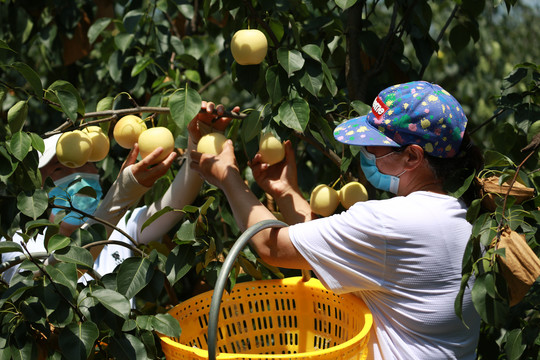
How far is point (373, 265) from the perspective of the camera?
4.63 ft

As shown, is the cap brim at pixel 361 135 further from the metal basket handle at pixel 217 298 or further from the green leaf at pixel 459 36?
the green leaf at pixel 459 36

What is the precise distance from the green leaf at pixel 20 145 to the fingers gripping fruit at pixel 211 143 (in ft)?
1.49

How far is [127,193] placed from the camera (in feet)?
5.81

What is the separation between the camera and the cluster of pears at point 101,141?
5.57 feet

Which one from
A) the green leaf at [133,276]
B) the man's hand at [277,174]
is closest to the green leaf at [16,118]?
the green leaf at [133,276]

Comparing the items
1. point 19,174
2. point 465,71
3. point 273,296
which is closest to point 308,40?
point 273,296

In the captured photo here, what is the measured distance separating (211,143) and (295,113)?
254 millimetres

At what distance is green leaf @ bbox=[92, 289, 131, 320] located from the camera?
1.39 metres

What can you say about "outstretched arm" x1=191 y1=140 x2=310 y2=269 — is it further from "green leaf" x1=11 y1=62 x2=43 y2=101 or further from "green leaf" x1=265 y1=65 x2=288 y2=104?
"green leaf" x1=11 y1=62 x2=43 y2=101

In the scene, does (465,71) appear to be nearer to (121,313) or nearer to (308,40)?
(308,40)

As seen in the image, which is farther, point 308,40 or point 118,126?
point 308,40

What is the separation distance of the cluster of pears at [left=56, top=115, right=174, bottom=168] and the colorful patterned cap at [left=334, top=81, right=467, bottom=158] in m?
0.51

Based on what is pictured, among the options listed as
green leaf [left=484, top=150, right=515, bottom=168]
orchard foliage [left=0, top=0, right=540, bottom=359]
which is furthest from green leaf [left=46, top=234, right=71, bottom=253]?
green leaf [left=484, top=150, right=515, bottom=168]

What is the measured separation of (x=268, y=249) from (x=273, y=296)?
256mm
